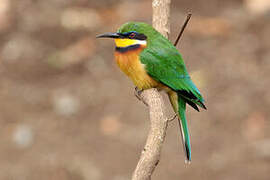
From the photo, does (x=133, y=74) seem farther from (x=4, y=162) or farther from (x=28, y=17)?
Result: (x=28, y=17)

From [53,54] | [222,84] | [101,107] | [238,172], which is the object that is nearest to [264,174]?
[238,172]

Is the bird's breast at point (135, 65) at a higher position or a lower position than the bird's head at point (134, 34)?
lower

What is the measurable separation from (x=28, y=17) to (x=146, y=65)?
4.84 m

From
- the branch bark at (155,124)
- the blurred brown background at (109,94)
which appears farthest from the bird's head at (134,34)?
the blurred brown background at (109,94)

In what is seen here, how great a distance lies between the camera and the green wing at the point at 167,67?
9.57 feet

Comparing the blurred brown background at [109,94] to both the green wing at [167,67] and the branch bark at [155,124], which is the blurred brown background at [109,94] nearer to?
the green wing at [167,67]

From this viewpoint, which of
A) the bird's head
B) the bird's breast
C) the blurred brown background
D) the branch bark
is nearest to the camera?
the branch bark

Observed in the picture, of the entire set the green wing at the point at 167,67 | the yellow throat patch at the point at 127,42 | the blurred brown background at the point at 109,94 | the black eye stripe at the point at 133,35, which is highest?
the black eye stripe at the point at 133,35

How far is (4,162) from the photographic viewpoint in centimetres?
553

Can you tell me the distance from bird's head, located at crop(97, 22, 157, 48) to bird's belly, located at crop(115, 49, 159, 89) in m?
0.06

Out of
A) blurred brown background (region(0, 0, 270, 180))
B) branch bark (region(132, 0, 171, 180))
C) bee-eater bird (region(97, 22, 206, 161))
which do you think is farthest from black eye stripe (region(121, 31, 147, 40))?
blurred brown background (region(0, 0, 270, 180))

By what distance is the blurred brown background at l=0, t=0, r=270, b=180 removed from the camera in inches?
219

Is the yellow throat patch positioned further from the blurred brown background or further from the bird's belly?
the blurred brown background

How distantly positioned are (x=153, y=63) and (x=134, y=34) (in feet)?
0.69
